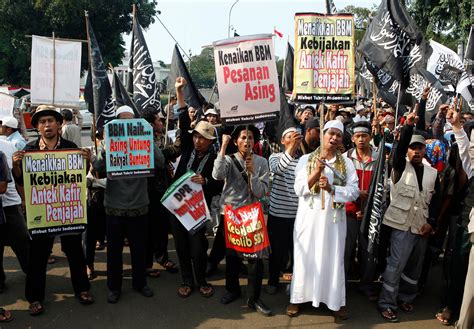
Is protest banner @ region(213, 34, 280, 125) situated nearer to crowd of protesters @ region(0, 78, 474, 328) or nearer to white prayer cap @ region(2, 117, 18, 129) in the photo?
crowd of protesters @ region(0, 78, 474, 328)

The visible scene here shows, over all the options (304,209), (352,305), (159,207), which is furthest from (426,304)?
(159,207)

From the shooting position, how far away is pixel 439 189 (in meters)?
4.95

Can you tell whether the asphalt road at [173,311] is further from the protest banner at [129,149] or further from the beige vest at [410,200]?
the protest banner at [129,149]

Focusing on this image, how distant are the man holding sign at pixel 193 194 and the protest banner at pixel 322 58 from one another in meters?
1.14

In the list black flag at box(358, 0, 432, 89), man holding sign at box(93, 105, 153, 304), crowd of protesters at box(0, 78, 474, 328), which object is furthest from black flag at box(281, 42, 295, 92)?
man holding sign at box(93, 105, 153, 304)

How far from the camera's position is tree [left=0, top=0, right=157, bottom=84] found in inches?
1085

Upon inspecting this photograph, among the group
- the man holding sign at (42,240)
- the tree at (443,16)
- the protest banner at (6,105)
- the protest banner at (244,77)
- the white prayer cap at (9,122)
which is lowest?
the man holding sign at (42,240)

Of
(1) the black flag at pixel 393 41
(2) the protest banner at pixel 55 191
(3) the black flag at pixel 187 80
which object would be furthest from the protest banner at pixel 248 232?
(3) the black flag at pixel 187 80

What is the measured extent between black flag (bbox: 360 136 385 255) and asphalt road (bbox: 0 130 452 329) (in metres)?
0.80

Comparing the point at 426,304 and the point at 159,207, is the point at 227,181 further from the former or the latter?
the point at 426,304

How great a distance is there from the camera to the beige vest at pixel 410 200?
471 cm

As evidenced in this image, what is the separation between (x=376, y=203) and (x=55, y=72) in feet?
15.0

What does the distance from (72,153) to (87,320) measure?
5.38ft

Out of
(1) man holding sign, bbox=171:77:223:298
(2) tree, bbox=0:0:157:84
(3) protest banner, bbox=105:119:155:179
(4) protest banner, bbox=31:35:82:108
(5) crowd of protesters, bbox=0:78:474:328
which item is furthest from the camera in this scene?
(2) tree, bbox=0:0:157:84
